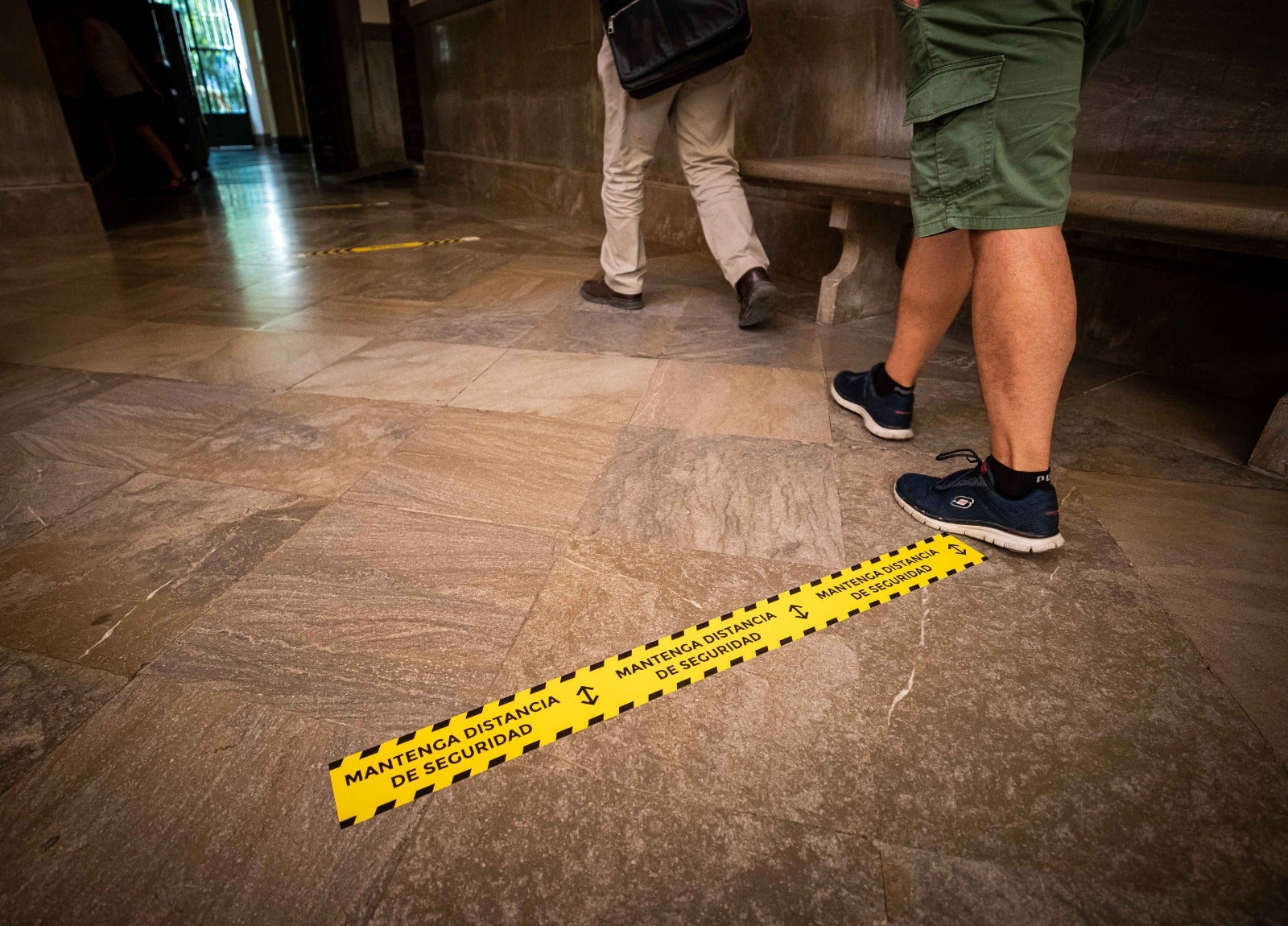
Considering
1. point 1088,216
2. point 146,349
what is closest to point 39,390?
point 146,349

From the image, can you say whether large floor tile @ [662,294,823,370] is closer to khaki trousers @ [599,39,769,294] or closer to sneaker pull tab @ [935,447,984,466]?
khaki trousers @ [599,39,769,294]

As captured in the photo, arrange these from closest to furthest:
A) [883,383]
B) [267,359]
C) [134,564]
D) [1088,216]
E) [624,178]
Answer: [134,564] → [1088,216] → [883,383] → [267,359] → [624,178]

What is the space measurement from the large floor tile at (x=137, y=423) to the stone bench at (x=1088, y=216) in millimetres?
2248

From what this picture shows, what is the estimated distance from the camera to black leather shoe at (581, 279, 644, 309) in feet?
10.5

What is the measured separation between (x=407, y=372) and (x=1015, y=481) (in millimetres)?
1981

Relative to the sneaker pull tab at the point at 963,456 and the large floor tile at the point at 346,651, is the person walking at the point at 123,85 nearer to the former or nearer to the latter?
the large floor tile at the point at 346,651

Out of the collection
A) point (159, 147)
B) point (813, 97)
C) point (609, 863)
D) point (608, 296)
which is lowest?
point (609, 863)

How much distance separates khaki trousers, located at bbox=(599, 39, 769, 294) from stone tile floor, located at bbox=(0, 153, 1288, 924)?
30.9 inches

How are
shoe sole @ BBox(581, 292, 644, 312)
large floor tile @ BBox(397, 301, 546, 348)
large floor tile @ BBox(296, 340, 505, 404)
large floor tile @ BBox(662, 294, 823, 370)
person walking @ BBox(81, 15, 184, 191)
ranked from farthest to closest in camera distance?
person walking @ BBox(81, 15, 184, 191)
shoe sole @ BBox(581, 292, 644, 312)
large floor tile @ BBox(397, 301, 546, 348)
large floor tile @ BBox(662, 294, 823, 370)
large floor tile @ BBox(296, 340, 505, 404)

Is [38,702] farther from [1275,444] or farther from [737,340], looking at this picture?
[1275,444]

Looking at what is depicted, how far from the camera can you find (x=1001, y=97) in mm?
1264

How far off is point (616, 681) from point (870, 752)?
411 millimetres

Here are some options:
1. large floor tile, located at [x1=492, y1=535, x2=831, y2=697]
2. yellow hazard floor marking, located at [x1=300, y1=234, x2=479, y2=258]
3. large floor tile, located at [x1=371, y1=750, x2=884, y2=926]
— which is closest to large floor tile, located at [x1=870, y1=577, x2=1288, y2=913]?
large floor tile, located at [x1=371, y1=750, x2=884, y2=926]

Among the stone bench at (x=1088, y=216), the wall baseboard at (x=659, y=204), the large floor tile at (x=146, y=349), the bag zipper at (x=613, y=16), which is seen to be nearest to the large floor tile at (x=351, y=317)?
the large floor tile at (x=146, y=349)
